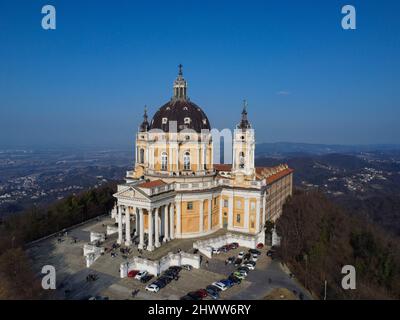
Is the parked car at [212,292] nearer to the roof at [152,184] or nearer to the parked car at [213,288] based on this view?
the parked car at [213,288]

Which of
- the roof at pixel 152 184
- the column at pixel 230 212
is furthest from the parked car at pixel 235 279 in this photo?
the column at pixel 230 212

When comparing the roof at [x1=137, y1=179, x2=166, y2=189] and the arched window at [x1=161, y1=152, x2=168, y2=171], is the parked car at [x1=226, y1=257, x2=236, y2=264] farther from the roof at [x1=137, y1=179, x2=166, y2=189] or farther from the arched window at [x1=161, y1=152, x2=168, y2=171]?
the arched window at [x1=161, y1=152, x2=168, y2=171]

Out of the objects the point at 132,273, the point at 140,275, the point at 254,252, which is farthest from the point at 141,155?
the point at 140,275

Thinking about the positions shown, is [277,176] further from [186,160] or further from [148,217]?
[148,217]

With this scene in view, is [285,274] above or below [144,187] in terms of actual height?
below

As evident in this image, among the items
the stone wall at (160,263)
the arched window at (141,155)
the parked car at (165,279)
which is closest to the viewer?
the parked car at (165,279)

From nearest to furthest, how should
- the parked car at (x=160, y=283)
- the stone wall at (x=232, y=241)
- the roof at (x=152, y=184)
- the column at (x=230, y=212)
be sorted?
the parked car at (x=160, y=283) < the roof at (x=152, y=184) < the stone wall at (x=232, y=241) < the column at (x=230, y=212)

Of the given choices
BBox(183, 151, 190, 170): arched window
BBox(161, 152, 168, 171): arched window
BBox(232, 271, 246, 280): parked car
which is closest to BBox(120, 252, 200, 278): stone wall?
BBox(232, 271, 246, 280): parked car
